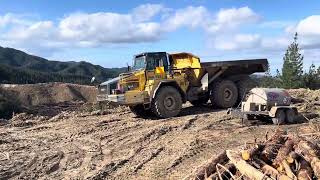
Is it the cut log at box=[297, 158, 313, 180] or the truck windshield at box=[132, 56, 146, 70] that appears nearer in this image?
the cut log at box=[297, 158, 313, 180]

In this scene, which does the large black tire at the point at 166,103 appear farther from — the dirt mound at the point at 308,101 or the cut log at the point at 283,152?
the cut log at the point at 283,152

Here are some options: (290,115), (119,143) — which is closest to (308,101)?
(290,115)

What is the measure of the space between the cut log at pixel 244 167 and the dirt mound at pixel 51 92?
25906 mm

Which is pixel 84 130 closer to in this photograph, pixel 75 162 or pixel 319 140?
pixel 75 162

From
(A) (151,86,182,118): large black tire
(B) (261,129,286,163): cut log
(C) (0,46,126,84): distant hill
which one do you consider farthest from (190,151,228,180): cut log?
(C) (0,46,126,84): distant hill

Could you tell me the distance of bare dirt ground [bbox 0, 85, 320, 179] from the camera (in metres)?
10.0

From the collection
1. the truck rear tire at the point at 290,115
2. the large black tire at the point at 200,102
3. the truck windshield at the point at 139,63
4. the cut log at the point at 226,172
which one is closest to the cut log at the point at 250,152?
the cut log at the point at 226,172

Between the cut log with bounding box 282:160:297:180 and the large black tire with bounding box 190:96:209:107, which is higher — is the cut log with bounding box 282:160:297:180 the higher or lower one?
the lower one

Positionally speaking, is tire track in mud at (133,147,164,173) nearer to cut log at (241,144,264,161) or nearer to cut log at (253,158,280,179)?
cut log at (241,144,264,161)

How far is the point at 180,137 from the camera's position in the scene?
1259cm

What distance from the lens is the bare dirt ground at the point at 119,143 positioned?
1001cm

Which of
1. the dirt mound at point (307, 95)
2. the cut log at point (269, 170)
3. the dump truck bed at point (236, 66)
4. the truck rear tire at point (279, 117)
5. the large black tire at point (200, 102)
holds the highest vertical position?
the dump truck bed at point (236, 66)

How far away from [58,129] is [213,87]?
17.5 feet

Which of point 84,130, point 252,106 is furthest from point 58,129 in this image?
point 252,106
